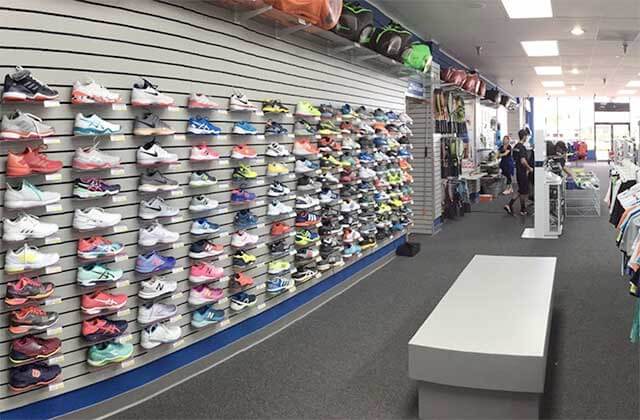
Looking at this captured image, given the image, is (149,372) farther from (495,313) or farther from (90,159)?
(495,313)

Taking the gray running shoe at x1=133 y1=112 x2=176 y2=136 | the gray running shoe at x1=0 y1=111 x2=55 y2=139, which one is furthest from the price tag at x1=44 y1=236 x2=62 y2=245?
the gray running shoe at x1=133 y1=112 x2=176 y2=136

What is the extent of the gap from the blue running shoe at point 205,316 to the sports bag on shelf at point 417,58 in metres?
4.65


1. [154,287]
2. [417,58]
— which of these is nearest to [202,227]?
[154,287]

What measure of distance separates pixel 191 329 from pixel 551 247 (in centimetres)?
607

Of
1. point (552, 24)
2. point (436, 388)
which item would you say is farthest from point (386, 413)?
point (552, 24)

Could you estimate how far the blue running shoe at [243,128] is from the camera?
171 inches

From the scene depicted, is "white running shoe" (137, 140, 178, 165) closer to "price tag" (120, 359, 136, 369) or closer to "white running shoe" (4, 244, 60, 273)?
"white running shoe" (4, 244, 60, 273)

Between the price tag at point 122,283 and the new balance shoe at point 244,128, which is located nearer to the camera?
the price tag at point 122,283

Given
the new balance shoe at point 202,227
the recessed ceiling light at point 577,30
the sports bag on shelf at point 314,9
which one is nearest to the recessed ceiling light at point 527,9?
the recessed ceiling light at point 577,30

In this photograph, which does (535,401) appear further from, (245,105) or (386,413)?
(245,105)

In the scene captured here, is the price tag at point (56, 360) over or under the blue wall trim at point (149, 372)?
over

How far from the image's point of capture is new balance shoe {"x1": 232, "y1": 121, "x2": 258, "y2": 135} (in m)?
4.35

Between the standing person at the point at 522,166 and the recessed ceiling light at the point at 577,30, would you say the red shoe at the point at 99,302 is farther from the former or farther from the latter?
the standing person at the point at 522,166

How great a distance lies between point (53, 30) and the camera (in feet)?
10.0
